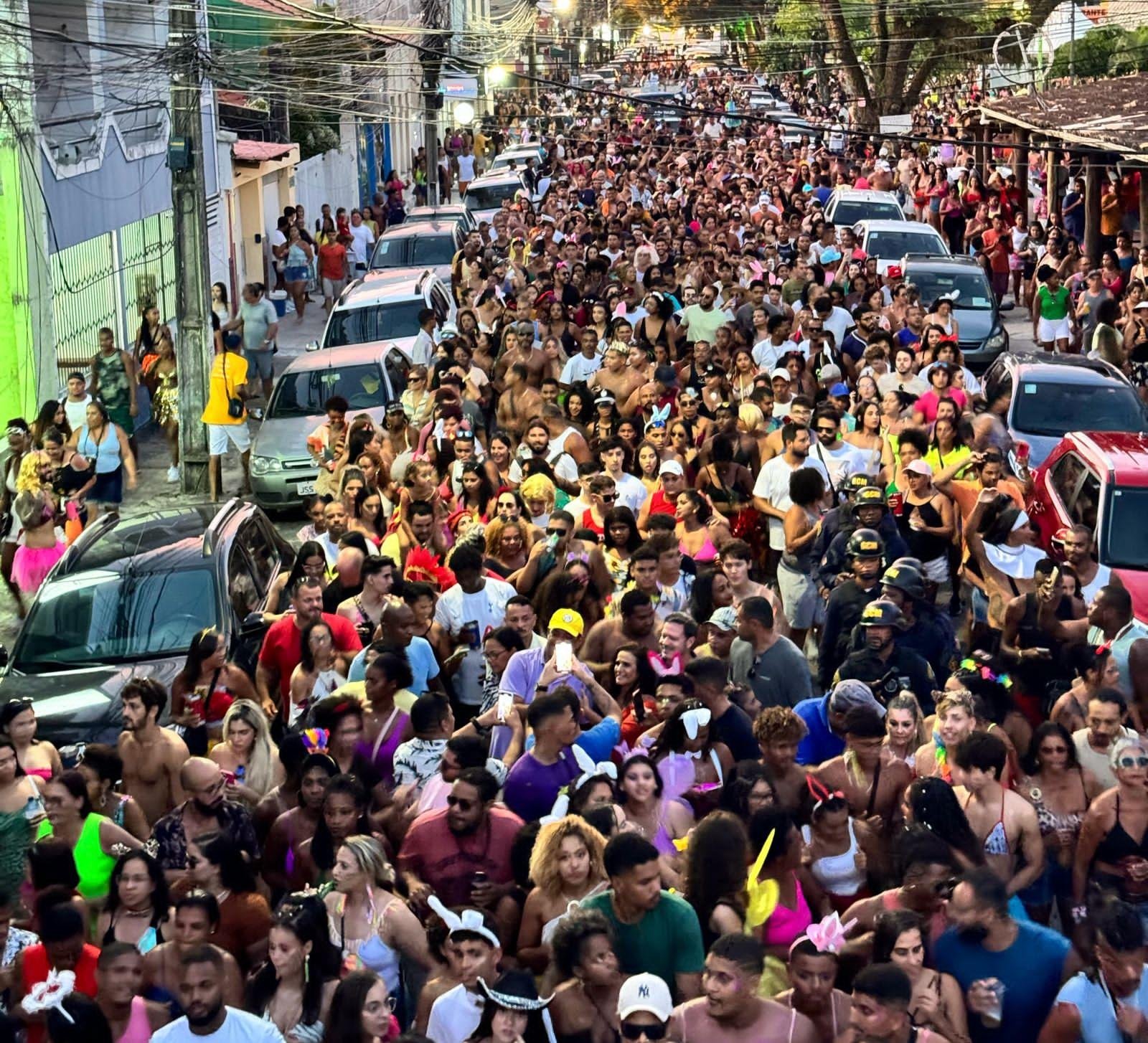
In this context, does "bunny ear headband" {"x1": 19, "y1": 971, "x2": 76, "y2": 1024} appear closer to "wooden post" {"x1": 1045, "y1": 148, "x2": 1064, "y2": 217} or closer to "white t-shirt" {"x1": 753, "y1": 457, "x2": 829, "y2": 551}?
"white t-shirt" {"x1": 753, "y1": 457, "x2": 829, "y2": 551}

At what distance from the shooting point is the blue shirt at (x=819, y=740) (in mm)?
8945

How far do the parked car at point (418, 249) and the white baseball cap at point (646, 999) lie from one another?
24084 millimetres

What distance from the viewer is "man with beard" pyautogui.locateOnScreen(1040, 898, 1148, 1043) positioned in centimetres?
628

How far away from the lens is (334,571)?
11.9 meters

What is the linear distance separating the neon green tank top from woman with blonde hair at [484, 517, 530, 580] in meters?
3.98

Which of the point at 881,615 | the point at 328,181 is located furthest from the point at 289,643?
the point at 328,181

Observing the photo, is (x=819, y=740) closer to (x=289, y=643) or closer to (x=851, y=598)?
(x=851, y=598)

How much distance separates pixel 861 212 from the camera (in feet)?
108

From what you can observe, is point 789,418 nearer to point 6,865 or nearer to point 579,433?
point 579,433

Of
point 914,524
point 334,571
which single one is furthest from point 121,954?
point 914,524

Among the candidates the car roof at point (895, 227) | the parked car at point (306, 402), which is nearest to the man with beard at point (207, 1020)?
the parked car at point (306, 402)

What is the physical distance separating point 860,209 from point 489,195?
10.5 meters

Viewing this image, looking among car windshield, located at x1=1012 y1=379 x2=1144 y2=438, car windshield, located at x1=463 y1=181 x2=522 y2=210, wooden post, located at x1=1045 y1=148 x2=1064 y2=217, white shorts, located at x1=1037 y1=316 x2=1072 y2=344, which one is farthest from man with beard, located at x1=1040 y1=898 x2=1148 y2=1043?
car windshield, located at x1=463 y1=181 x2=522 y2=210

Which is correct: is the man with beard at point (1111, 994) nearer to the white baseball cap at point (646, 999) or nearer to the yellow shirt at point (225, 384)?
the white baseball cap at point (646, 999)
